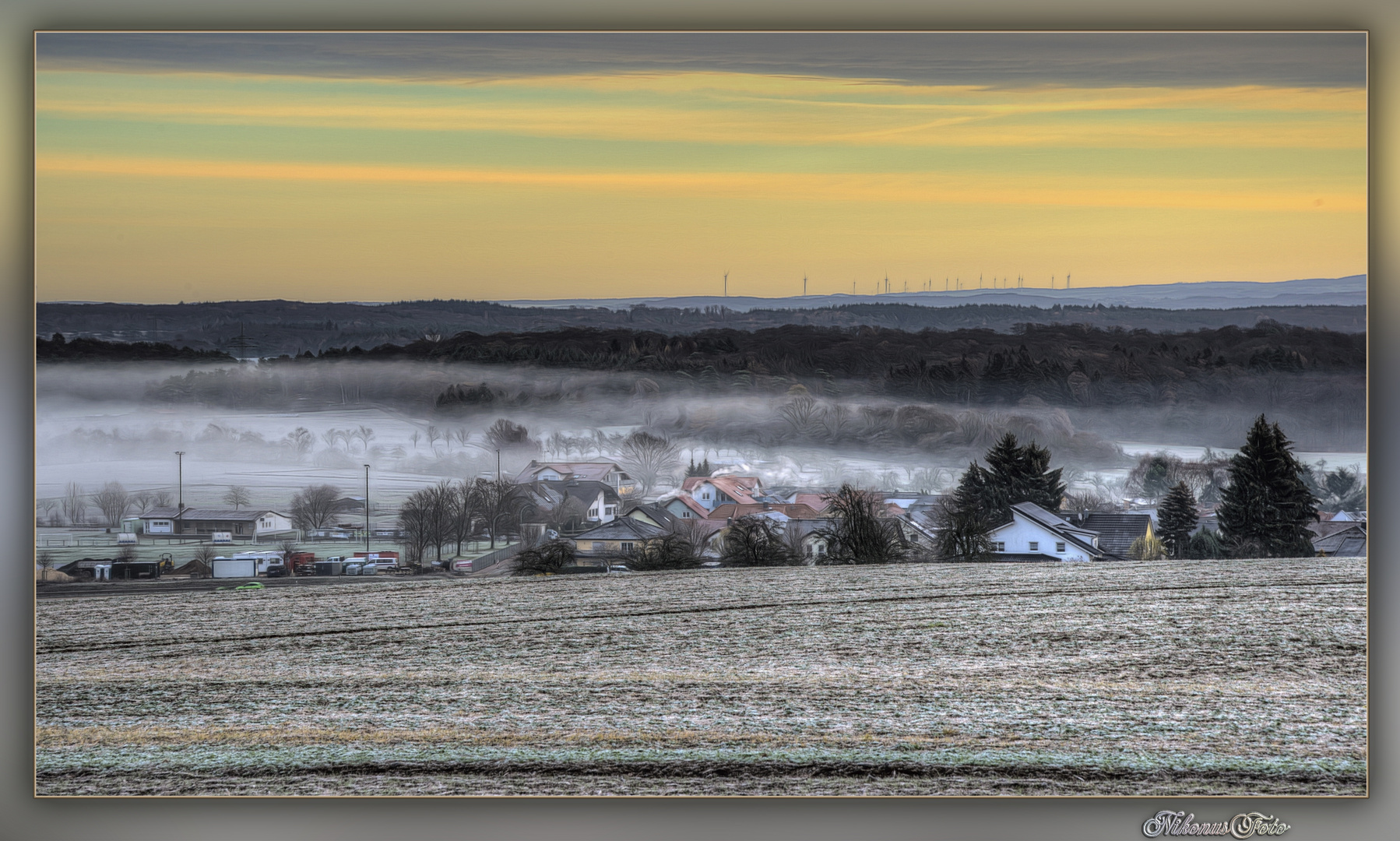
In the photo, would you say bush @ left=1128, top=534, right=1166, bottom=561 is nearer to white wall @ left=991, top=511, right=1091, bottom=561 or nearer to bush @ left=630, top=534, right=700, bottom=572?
white wall @ left=991, top=511, right=1091, bottom=561

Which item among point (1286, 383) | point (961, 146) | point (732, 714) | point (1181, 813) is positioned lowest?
point (1181, 813)

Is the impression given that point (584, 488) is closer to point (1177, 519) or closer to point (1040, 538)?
point (1040, 538)

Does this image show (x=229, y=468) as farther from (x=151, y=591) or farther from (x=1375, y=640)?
(x=1375, y=640)

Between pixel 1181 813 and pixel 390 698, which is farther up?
pixel 390 698

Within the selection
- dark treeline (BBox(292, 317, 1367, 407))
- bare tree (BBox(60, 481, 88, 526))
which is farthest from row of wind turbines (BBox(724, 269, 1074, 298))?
bare tree (BBox(60, 481, 88, 526))

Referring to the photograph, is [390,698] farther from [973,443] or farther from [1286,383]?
[1286,383]

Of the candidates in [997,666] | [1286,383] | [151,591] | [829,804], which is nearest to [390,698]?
[151,591]

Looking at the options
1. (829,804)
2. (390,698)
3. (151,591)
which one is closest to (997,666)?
(829,804)
